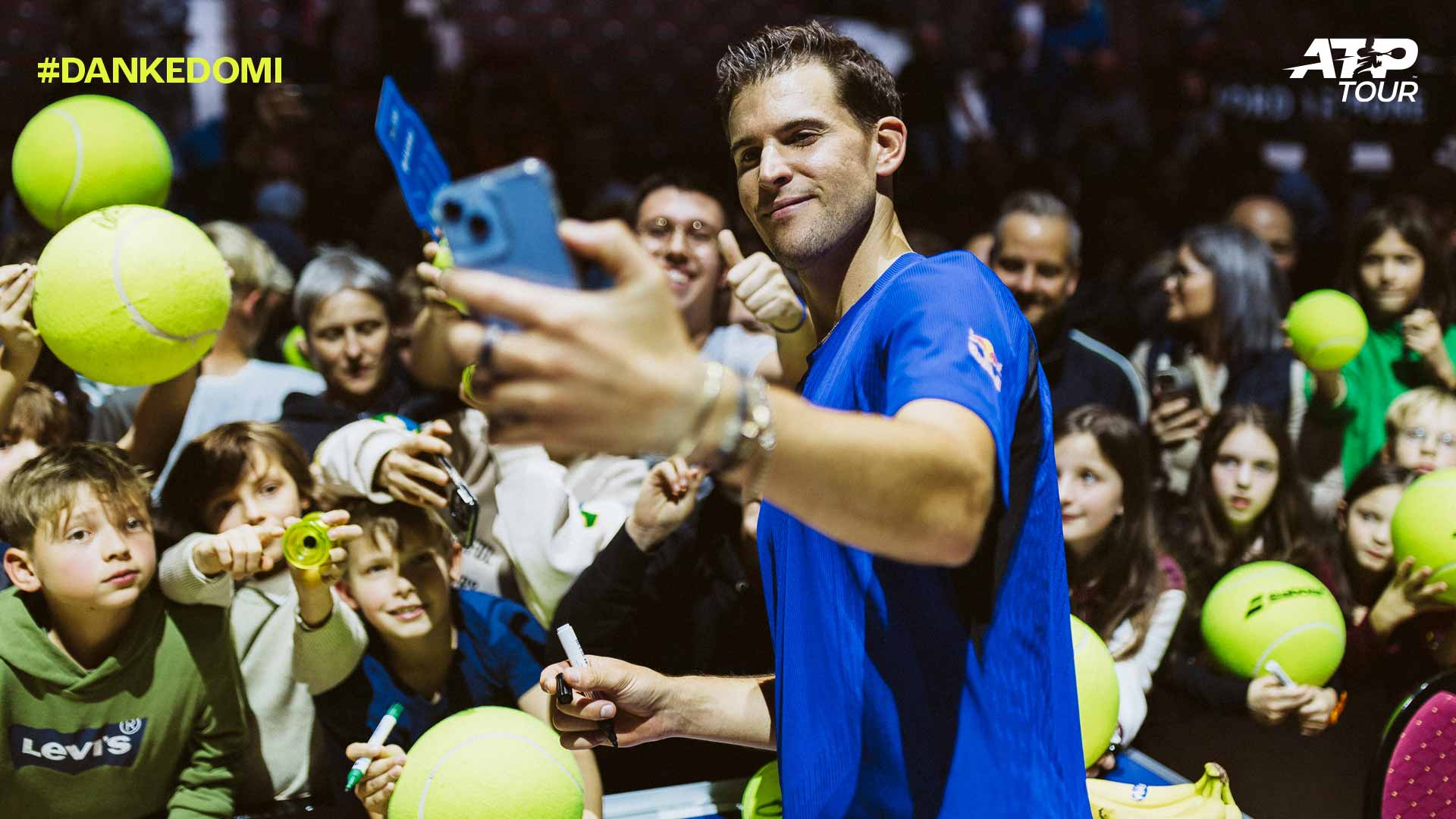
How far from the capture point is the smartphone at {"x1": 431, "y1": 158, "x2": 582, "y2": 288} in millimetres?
1100

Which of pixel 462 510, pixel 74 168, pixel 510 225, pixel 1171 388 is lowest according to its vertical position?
pixel 462 510

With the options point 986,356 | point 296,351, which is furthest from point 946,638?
point 296,351

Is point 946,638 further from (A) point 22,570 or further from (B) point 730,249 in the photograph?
(A) point 22,570

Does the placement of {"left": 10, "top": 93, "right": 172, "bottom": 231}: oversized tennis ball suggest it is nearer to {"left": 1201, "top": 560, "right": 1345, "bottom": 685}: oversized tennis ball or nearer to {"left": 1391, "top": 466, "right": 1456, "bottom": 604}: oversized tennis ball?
{"left": 1201, "top": 560, "right": 1345, "bottom": 685}: oversized tennis ball

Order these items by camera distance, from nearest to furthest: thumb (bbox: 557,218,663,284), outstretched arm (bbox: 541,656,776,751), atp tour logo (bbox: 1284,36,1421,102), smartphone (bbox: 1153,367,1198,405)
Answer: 1. thumb (bbox: 557,218,663,284)
2. outstretched arm (bbox: 541,656,776,751)
3. smartphone (bbox: 1153,367,1198,405)
4. atp tour logo (bbox: 1284,36,1421,102)

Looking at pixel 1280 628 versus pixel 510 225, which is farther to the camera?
pixel 1280 628

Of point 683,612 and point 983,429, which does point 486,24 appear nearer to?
point 683,612

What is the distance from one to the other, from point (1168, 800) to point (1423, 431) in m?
2.22

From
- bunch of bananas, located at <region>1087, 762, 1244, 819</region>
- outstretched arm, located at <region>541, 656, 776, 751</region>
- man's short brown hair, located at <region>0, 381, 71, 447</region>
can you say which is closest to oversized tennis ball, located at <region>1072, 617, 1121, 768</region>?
bunch of bananas, located at <region>1087, 762, 1244, 819</region>

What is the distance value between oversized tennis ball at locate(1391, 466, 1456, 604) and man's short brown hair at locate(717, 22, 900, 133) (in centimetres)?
224

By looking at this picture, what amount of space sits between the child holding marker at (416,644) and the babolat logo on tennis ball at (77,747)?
1.28ft

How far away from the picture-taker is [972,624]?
144 cm

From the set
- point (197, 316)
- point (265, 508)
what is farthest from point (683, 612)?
point (197, 316)

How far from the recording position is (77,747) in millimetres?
2484
